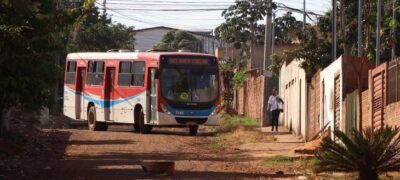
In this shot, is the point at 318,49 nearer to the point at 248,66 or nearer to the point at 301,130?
the point at 301,130

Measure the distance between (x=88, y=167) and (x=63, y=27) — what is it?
11.9 feet

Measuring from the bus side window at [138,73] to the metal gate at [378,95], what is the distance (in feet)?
47.2

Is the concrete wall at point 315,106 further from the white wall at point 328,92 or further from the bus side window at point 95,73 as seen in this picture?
the bus side window at point 95,73

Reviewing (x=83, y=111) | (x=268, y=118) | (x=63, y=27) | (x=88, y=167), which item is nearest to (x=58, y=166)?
(x=88, y=167)

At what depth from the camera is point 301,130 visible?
29641 mm

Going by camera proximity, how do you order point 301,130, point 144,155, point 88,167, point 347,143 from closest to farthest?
point 347,143 < point 88,167 < point 144,155 < point 301,130

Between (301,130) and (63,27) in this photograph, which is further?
(301,130)

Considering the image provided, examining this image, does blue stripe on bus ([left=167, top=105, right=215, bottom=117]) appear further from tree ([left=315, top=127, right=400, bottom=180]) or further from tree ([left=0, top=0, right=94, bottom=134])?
tree ([left=315, top=127, right=400, bottom=180])

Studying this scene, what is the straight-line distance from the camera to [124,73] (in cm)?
3172

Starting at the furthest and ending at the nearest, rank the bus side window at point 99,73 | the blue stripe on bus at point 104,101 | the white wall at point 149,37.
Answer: the white wall at point 149,37, the bus side window at point 99,73, the blue stripe on bus at point 104,101

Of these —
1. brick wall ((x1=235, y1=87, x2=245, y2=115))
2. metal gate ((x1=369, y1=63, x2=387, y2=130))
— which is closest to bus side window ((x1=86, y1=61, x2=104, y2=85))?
metal gate ((x1=369, y1=63, x2=387, y2=130))

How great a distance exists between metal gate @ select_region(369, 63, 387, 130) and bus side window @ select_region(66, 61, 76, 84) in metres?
19.7

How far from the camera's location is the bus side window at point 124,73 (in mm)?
31392

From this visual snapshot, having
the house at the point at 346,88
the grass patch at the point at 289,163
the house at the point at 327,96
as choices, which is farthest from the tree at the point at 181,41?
the grass patch at the point at 289,163
